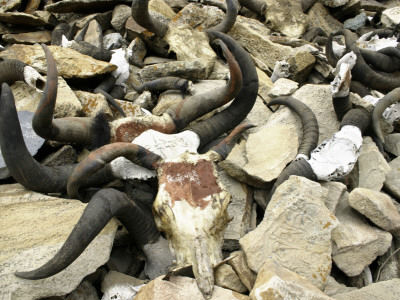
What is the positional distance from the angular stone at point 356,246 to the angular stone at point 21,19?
17.7 feet

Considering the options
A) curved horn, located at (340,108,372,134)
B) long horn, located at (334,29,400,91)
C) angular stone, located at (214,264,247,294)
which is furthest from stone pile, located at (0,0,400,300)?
long horn, located at (334,29,400,91)

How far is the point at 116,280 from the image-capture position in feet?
8.70

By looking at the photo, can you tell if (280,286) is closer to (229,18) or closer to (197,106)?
(197,106)

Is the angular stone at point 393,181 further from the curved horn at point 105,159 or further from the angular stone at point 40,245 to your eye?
the angular stone at point 40,245

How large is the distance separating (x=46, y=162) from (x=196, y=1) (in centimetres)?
448

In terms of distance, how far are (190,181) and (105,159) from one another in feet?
2.05

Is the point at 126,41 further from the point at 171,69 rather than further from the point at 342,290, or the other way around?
the point at 342,290

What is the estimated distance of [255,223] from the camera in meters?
3.22

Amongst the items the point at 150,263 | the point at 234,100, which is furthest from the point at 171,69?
the point at 150,263

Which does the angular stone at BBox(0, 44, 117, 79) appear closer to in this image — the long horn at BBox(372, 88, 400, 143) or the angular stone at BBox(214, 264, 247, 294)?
the angular stone at BBox(214, 264, 247, 294)

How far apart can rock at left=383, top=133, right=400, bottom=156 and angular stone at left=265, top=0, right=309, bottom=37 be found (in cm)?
288

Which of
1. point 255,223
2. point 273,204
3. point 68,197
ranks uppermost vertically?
point 273,204

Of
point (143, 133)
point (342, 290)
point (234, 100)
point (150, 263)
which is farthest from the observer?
point (234, 100)

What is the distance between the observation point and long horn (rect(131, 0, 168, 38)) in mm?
4555
